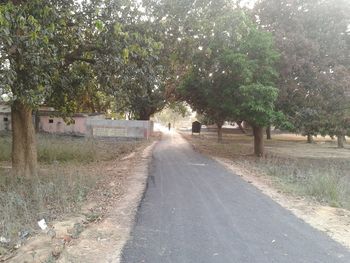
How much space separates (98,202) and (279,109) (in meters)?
15.0

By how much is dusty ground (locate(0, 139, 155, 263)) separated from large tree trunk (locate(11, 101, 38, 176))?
10.7 ft

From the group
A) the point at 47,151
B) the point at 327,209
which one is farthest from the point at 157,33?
the point at 47,151

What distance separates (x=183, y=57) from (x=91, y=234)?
9307 mm

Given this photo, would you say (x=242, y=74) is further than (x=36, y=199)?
Yes

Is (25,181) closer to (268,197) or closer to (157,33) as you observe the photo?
(157,33)

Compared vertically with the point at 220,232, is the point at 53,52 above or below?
above

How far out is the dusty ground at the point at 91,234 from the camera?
567 cm

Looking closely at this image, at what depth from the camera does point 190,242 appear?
20.7 feet

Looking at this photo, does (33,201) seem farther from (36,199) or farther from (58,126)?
(58,126)

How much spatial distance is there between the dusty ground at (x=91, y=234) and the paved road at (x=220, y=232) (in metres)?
0.28

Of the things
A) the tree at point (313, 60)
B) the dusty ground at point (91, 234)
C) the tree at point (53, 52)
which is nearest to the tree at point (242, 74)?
the tree at point (313, 60)

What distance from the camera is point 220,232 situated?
6.87 meters

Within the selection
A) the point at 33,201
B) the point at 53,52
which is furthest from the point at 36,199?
the point at 53,52

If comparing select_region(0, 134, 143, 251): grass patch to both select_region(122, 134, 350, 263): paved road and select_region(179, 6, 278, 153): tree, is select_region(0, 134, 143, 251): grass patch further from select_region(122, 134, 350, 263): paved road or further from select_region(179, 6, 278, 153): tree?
select_region(179, 6, 278, 153): tree
